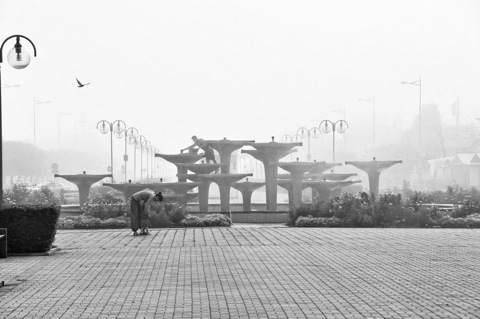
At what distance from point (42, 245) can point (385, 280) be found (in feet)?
26.7

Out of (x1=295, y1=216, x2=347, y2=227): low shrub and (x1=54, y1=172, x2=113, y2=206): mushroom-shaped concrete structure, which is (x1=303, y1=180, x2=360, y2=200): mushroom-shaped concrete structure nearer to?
(x1=54, y1=172, x2=113, y2=206): mushroom-shaped concrete structure

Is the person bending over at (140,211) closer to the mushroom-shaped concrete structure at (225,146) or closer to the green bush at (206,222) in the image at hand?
the green bush at (206,222)

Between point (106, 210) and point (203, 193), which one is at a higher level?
point (203, 193)

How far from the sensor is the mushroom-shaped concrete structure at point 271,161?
159 ft

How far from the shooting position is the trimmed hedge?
20.2 m

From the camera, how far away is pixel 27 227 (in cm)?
2023

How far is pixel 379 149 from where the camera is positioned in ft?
488

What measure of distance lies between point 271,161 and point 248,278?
113 feet

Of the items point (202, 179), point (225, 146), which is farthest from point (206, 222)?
point (225, 146)

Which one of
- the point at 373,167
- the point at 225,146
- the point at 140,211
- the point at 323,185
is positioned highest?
the point at 225,146

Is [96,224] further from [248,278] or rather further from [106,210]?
[248,278]

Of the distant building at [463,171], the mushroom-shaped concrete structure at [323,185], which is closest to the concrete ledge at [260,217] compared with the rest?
the mushroom-shaped concrete structure at [323,185]

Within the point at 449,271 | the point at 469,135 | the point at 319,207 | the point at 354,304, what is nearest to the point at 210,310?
the point at 354,304

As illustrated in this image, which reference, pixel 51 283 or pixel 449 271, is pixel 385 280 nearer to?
pixel 449 271
